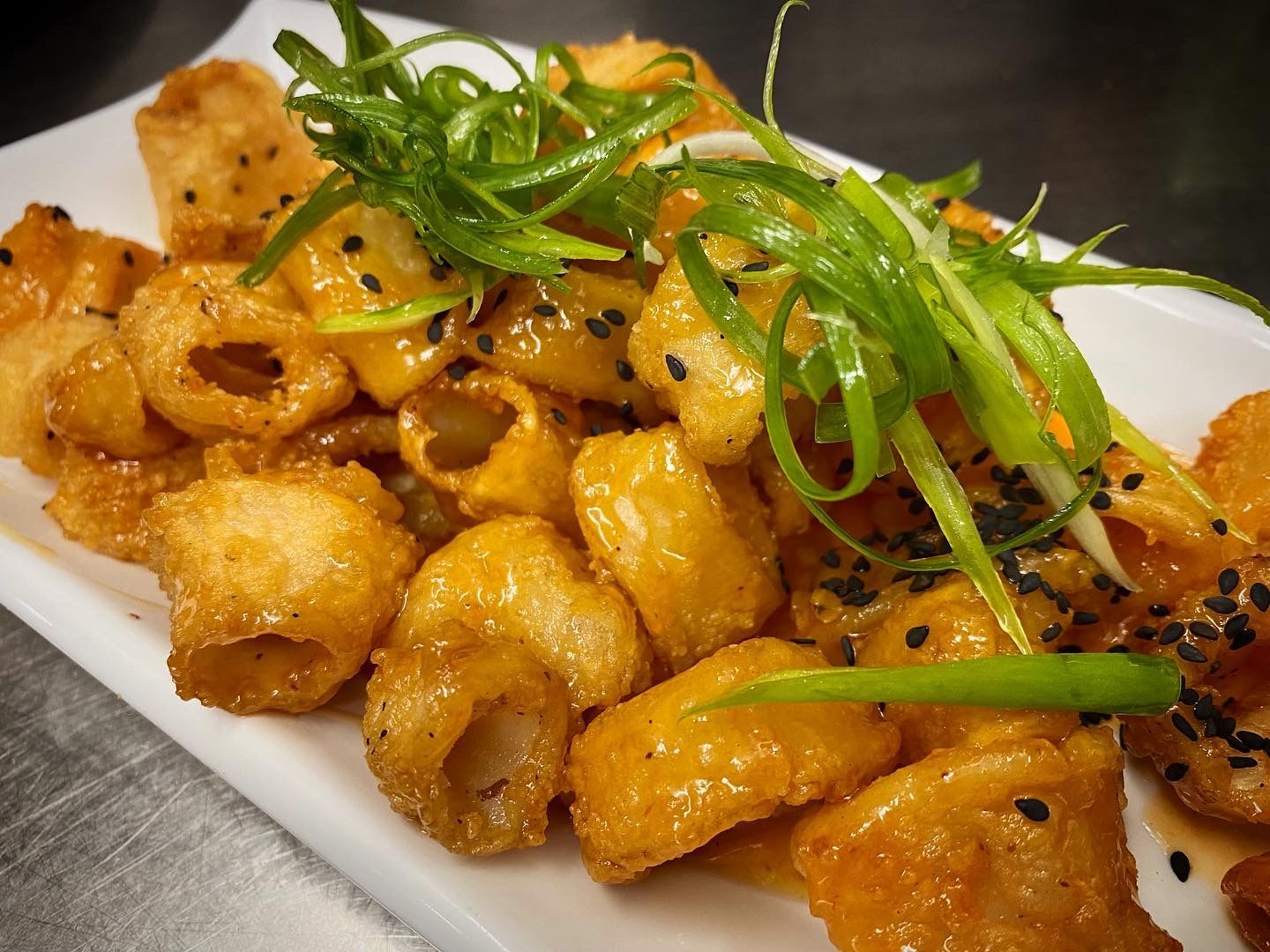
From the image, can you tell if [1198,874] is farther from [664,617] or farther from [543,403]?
[543,403]

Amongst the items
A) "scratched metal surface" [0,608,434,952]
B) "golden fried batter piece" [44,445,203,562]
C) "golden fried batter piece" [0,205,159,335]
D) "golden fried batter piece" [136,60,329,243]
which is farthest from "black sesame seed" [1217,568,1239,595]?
"golden fried batter piece" [0,205,159,335]

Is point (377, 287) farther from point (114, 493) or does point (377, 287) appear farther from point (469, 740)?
point (469, 740)

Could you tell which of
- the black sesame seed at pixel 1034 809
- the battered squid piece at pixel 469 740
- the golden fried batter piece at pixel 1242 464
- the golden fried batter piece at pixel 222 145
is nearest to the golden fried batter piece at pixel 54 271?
the golden fried batter piece at pixel 222 145

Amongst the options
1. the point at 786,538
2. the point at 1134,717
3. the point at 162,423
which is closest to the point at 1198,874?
the point at 1134,717

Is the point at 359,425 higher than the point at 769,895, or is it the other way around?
the point at 359,425

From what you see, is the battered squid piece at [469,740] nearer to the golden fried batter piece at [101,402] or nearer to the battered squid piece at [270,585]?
the battered squid piece at [270,585]

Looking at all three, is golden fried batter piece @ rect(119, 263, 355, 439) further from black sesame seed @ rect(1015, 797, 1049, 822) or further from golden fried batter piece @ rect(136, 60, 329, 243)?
black sesame seed @ rect(1015, 797, 1049, 822)
